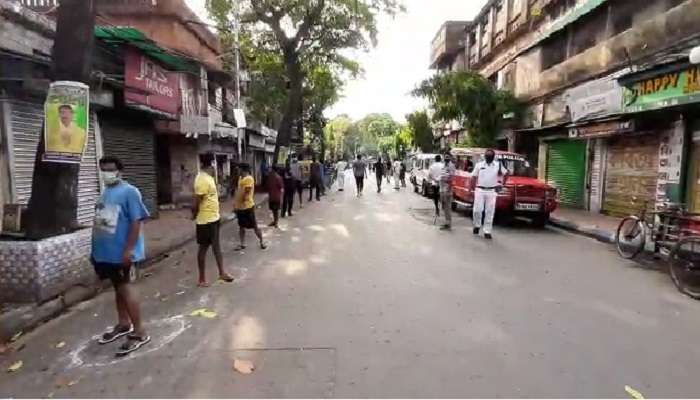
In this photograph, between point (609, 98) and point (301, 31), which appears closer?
point (609, 98)

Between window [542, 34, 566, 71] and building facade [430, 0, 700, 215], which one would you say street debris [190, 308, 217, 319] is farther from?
window [542, 34, 566, 71]

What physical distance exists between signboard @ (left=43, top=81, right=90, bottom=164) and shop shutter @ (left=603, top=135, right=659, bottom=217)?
13.0 m

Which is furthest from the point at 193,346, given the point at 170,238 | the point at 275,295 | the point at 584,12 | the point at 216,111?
the point at 216,111

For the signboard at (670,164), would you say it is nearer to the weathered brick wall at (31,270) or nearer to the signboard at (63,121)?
the signboard at (63,121)

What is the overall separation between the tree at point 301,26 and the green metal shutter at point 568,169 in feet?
37.0

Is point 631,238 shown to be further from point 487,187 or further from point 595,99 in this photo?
point 595,99

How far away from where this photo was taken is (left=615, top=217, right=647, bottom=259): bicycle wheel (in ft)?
27.3

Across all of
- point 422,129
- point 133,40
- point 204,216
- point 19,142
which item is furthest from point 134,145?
point 422,129

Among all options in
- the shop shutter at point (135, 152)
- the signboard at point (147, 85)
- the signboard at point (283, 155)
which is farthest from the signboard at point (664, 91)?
the signboard at point (283, 155)

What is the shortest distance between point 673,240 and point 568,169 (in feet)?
35.5

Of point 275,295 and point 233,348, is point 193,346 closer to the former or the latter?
point 233,348

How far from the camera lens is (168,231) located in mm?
11344

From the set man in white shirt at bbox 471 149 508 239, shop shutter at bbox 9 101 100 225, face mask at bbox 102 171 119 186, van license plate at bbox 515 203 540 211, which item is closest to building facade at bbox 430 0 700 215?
van license plate at bbox 515 203 540 211

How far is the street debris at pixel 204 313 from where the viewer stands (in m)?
5.24
